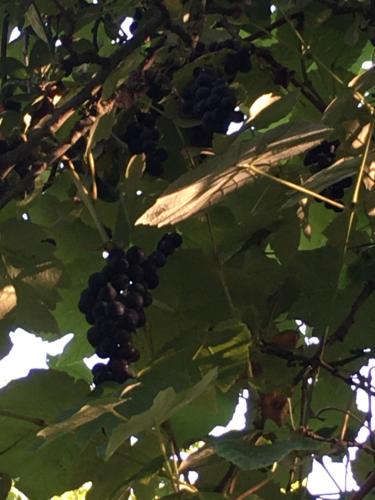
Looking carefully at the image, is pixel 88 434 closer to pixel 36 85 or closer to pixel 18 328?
pixel 18 328

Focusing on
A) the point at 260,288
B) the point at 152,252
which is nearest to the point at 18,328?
the point at 152,252

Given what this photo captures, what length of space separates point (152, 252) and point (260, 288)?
13 centimetres

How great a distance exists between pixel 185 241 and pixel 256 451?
1.45 feet

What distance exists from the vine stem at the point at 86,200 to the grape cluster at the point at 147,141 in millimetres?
77

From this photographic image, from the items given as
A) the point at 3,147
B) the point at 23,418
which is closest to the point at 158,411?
the point at 23,418

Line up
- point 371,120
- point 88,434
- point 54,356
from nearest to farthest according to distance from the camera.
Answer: point 88,434
point 371,120
point 54,356

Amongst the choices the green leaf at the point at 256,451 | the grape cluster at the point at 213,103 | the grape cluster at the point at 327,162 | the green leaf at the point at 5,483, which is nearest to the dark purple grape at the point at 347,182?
the grape cluster at the point at 327,162

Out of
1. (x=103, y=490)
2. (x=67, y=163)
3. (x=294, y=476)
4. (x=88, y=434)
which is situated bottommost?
(x=294, y=476)

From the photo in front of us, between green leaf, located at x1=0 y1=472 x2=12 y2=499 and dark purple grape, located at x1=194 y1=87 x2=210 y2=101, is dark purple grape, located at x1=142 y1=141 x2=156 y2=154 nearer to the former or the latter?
dark purple grape, located at x1=194 y1=87 x2=210 y2=101

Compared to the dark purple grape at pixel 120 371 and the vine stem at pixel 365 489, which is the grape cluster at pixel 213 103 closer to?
the dark purple grape at pixel 120 371

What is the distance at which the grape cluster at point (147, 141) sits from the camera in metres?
1.31

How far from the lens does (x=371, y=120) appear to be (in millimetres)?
1118

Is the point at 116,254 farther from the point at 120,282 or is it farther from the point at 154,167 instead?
the point at 154,167

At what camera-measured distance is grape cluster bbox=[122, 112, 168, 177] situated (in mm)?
1312
